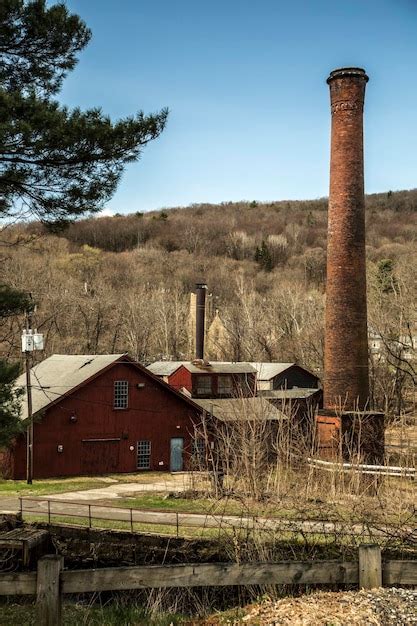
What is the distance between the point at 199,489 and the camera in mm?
26266

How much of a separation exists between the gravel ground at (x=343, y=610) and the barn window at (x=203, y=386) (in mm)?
34263

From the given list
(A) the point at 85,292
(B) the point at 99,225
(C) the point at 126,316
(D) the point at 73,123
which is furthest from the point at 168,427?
(B) the point at 99,225

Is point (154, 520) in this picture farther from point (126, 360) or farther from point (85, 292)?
point (85, 292)

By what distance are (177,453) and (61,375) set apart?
7732 mm

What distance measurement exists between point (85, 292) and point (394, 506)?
6839 cm

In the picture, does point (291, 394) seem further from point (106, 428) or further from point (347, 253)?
point (347, 253)

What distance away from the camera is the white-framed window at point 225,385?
146ft

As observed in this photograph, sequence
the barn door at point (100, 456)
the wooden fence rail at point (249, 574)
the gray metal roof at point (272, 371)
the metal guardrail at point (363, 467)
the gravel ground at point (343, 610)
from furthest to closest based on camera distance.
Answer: the gray metal roof at point (272, 371)
the barn door at point (100, 456)
the metal guardrail at point (363, 467)
the gravel ground at point (343, 610)
the wooden fence rail at point (249, 574)

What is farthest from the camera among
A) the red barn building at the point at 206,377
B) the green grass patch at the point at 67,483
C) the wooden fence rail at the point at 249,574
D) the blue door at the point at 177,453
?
the red barn building at the point at 206,377

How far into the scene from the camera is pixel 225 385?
44.7 m

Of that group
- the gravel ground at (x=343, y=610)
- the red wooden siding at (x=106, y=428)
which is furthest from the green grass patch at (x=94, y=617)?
the red wooden siding at (x=106, y=428)

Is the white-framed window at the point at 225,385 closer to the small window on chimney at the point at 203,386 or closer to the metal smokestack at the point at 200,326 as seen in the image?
the small window on chimney at the point at 203,386

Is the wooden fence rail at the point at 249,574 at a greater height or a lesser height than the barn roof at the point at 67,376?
lesser

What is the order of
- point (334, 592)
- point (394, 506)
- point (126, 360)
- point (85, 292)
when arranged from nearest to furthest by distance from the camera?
point (334, 592) < point (394, 506) < point (126, 360) < point (85, 292)
